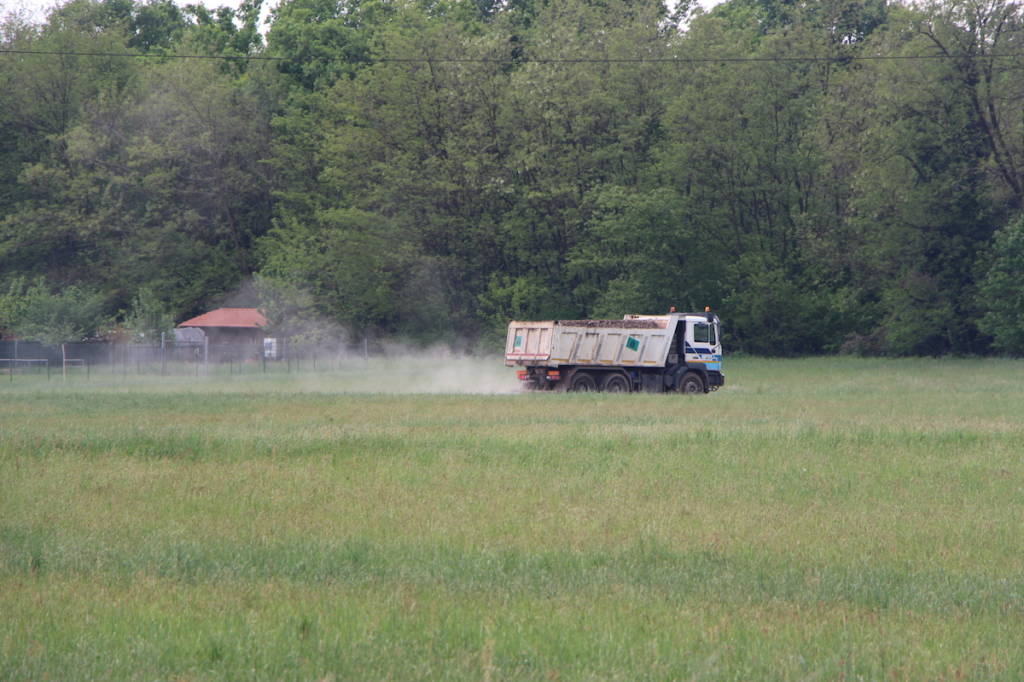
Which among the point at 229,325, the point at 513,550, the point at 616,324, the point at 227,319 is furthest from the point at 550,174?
the point at 513,550

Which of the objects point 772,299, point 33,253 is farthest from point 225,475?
point 33,253

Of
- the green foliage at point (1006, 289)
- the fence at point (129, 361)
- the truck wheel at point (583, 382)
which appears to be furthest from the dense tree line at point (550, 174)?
the truck wheel at point (583, 382)

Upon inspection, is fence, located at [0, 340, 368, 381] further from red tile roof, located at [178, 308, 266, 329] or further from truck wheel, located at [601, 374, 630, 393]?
truck wheel, located at [601, 374, 630, 393]

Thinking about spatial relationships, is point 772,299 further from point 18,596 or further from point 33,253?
point 18,596

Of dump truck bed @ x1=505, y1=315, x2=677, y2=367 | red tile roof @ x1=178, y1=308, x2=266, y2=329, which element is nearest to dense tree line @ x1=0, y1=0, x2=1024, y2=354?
red tile roof @ x1=178, y1=308, x2=266, y2=329

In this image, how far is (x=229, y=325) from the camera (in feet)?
265

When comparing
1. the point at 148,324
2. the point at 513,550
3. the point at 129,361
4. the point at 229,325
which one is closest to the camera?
the point at 513,550

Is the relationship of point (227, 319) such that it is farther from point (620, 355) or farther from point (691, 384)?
point (691, 384)

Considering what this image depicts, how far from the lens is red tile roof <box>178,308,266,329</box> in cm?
8088

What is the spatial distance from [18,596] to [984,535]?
9.67 m

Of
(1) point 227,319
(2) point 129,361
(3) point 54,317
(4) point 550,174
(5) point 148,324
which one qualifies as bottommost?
(2) point 129,361

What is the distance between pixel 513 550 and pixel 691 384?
29134mm

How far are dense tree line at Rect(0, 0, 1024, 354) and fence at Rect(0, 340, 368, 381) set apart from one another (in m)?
4.82

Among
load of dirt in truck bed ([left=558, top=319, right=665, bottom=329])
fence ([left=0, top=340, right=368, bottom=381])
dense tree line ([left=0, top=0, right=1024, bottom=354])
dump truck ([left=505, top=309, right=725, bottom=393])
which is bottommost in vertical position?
fence ([left=0, top=340, right=368, bottom=381])
